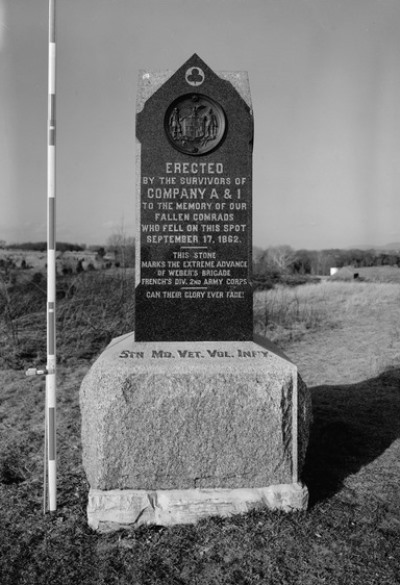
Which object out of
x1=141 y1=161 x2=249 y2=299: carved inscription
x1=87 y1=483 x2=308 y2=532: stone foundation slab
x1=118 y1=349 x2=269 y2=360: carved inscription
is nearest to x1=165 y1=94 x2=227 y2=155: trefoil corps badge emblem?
x1=141 y1=161 x2=249 y2=299: carved inscription

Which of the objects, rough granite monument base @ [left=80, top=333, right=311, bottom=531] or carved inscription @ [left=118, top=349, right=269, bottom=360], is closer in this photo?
rough granite monument base @ [left=80, top=333, right=311, bottom=531]

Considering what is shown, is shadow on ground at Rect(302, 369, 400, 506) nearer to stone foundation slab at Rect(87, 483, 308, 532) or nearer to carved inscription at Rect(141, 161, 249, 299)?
stone foundation slab at Rect(87, 483, 308, 532)

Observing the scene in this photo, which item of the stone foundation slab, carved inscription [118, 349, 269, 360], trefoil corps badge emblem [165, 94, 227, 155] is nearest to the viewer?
the stone foundation slab

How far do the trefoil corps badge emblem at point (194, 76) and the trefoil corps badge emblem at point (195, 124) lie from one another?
83mm

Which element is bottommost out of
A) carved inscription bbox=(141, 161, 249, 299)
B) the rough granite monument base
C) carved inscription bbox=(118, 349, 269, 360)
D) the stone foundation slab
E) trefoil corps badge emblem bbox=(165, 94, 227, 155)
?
the stone foundation slab

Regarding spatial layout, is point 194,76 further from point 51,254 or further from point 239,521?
point 239,521

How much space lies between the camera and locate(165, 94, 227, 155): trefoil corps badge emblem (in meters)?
3.37

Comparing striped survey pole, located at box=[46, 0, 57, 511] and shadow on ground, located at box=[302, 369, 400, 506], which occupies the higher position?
striped survey pole, located at box=[46, 0, 57, 511]

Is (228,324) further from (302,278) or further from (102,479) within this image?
(302,278)

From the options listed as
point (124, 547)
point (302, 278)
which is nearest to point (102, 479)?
point (124, 547)

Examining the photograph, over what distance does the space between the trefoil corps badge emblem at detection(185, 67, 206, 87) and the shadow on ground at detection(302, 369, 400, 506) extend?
2.82 metres

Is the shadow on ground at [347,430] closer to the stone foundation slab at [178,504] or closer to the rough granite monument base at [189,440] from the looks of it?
the stone foundation slab at [178,504]

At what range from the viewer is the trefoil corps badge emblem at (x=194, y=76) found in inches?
133

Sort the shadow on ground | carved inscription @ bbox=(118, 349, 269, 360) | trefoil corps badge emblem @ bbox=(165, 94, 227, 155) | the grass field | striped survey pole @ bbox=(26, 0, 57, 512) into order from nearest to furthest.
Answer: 1. the grass field
2. striped survey pole @ bbox=(26, 0, 57, 512)
3. carved inscription @ bbox=(118, 349, 269, 360)
4. trefoil corps badge emblem @ bbox=(165, 94, 227, 155)
5. the shadow on ground
